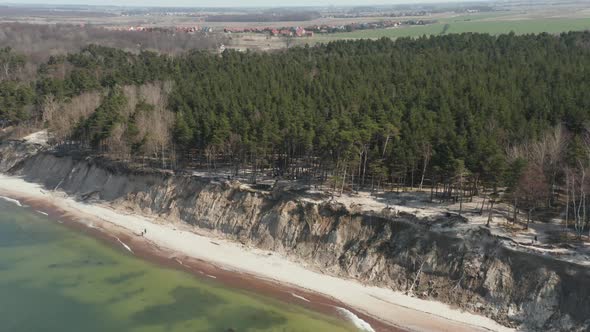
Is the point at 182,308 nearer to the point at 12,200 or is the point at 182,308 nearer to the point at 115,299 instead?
the point at 115,299

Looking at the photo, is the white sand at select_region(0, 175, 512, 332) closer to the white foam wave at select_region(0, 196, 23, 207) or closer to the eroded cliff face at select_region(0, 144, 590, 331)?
the eroded cliff face at select_region(0, 144, 590, 331)

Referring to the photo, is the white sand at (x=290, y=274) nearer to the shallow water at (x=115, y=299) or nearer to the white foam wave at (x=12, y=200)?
the shallow water at (x=115, y=299)

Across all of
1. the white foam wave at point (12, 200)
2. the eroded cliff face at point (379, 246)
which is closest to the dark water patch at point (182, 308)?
the eroded cliff face at point (379, 246)

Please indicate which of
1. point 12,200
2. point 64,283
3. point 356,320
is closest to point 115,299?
point 64,283

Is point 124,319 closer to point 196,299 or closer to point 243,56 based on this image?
point 196,299

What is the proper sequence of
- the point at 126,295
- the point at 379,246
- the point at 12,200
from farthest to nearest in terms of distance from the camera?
1. the point at 12,200
2. the point at 379,246
3. the point at 126,295

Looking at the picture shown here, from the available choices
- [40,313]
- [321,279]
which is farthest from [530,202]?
[40,313]

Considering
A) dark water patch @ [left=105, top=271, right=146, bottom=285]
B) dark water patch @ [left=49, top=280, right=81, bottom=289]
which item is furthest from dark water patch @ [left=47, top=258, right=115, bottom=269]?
dark water patch @ [left=105, top=271, right=146, bottom=285]
